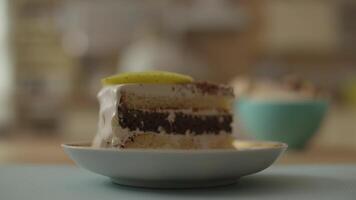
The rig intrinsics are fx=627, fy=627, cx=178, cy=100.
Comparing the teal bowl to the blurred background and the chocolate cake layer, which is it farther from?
the blurred background

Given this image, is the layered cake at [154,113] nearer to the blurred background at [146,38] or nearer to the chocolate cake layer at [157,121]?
the chocolate cake layer at [157,121]

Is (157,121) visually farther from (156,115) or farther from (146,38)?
(146,38)

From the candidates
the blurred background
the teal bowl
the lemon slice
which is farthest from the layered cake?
the blurred background

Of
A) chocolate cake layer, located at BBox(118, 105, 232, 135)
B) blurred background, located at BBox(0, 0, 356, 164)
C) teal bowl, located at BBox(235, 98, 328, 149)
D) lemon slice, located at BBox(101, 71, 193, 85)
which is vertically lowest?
chocolate cake layer, located at BBox(118, 105, 232, 135)

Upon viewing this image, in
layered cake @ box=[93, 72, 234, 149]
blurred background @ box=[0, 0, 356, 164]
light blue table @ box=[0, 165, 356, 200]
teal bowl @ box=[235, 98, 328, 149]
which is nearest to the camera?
light blue table @ box=[0, 165, 356, 200]

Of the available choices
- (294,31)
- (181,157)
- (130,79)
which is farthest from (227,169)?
(294,31)

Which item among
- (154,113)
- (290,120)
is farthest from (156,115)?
(290,120)
